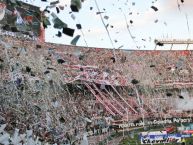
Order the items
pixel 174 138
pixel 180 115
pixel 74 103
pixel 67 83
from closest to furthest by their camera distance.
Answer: pixel 174 138 → pixel 74 103 → pixel 67 83 → pixel 180 115

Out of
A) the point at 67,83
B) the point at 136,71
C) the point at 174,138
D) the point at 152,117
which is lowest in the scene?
the point at 174,138

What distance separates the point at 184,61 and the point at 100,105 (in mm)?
13120

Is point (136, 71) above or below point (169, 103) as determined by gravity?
above

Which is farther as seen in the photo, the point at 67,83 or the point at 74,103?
the point at 67,83

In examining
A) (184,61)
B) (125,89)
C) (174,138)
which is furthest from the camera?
(184,61)

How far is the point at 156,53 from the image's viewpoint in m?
43.6

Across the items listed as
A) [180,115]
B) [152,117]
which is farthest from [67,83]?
[180,115]

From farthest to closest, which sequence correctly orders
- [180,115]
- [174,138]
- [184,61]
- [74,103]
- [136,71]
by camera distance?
1. [184,61]
2. [136,71]
3. [180,115]
4. [74,103]
5. [174,138]

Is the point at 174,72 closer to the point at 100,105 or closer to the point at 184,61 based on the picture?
the point at 184,61

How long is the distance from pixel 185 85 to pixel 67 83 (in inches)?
510

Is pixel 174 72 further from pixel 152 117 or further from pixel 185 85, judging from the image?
pixel 152 117

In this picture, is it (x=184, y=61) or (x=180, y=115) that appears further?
(x=184, y=61)

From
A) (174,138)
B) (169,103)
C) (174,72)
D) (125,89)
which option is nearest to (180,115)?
(169,103)

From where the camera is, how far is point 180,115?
35.0m
